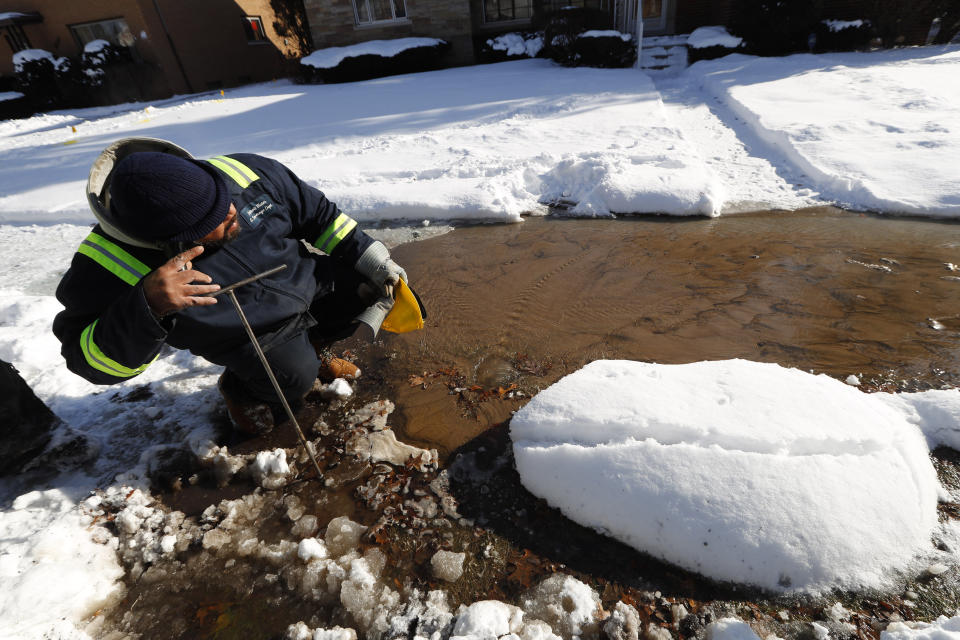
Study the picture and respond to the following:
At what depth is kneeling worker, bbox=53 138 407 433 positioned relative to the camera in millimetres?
1573

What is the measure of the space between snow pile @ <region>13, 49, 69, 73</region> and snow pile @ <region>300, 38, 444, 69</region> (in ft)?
28.9

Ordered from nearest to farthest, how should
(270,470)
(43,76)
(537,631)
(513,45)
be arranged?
(537,631), (270,470), (513,45), (43,76)

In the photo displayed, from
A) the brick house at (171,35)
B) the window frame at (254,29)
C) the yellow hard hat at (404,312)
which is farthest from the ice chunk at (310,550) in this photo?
the window frame at (254,29)

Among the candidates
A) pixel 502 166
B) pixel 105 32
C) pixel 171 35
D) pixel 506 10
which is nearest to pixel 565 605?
pixel 502 166

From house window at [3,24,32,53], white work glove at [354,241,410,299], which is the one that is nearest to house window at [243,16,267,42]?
house window at [3,24,32,53]

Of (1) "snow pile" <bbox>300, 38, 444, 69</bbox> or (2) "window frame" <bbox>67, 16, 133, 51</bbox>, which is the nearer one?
(1) "snow pile" <bbox>300, 38, 444, 69</bbox>

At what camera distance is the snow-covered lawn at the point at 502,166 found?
5.96 feet

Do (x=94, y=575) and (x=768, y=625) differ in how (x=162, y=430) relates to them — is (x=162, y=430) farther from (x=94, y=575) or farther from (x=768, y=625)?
(x=768, y=625)

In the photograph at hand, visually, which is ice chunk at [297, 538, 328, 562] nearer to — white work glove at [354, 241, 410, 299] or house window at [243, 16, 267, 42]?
white work glove at [354, 241, 410, 299]

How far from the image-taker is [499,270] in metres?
3.57

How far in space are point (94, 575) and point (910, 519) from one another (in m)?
2.80

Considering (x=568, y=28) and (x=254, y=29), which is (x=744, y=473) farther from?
(x=254, y=29)

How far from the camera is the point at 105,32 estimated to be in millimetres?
14609

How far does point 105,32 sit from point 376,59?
9.85 metres
